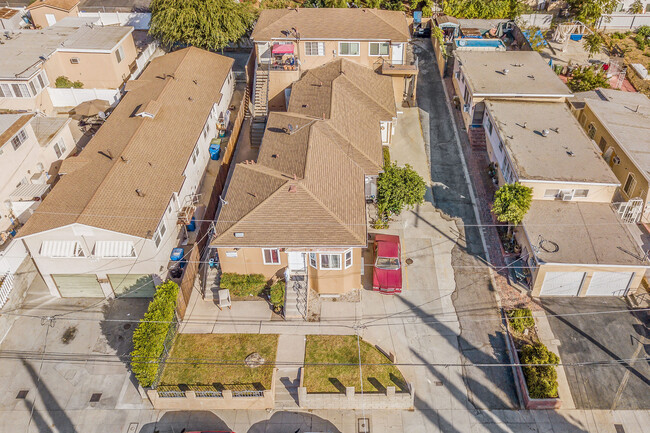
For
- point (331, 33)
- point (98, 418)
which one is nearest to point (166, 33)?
point (331, 33)

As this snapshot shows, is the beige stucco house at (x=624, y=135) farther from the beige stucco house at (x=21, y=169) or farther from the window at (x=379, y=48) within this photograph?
the beige stucco house at (x=21, y=169)

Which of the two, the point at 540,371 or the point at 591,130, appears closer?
the point at 540,371

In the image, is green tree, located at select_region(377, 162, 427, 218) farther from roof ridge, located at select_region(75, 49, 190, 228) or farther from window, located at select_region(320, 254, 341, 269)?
roof ridge, located at select_region(75, 49, 190, 228)

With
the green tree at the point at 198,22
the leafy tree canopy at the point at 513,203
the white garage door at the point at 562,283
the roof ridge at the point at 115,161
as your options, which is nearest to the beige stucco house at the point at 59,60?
the green tree at the point at 198,22

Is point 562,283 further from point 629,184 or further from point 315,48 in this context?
point 315,48

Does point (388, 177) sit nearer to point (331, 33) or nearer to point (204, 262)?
point (204, 262)

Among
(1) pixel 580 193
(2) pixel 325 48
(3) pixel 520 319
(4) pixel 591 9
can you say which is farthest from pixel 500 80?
(4) pixel 591 9

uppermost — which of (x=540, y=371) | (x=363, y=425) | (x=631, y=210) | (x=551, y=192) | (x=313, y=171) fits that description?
(x=313, y=171)
